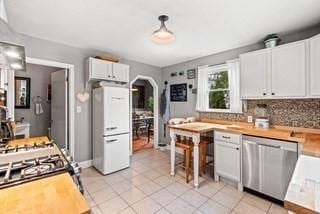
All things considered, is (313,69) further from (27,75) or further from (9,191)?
(27,75)

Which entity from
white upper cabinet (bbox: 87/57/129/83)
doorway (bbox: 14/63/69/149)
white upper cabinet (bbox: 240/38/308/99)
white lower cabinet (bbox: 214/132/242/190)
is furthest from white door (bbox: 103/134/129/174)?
white upper cabinet (bbox: 240/38/308/99)

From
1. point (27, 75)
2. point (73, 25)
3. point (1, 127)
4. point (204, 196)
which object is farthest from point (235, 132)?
point (27, 75)

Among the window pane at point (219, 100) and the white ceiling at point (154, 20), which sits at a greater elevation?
the white ceiling at point (154, 20)

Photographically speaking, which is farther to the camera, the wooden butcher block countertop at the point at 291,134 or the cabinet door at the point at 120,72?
the cabinet door at the point at 120,72

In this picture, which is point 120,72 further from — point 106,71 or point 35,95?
point 35,95

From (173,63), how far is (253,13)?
256cm

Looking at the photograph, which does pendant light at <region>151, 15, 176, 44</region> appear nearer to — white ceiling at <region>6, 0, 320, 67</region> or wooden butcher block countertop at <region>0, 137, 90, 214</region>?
white ceiling at <region>6, 0, 320, 67</region>

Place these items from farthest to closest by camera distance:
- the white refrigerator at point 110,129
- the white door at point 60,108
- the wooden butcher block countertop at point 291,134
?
the white door at point 60,108
the white refrigerator at point 110,129
the wooden butcher block countertop at point 291,134

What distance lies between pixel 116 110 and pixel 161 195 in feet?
5.59

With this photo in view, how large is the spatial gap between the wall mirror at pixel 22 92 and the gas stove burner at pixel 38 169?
387 centimetres

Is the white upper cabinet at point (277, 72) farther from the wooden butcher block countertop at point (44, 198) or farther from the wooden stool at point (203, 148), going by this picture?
the wooden butcher block countertop at point (44, 198)

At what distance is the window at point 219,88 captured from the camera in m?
3.28

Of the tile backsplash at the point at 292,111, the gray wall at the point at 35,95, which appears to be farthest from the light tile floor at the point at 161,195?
the gray wall at the point at 35,95

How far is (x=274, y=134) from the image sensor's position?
7.27 ft
